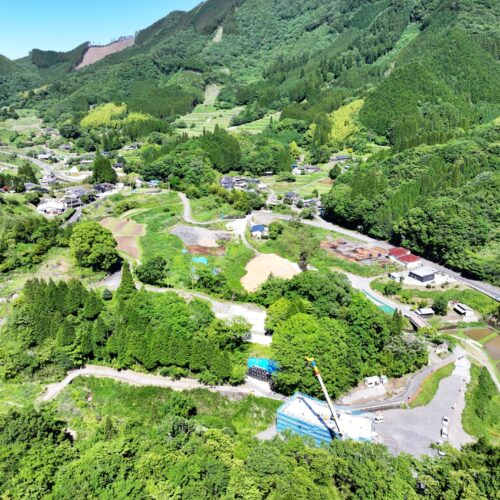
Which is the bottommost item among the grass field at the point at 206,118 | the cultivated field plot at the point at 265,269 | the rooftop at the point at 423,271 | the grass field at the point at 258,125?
the rooftop at the point at 423,271

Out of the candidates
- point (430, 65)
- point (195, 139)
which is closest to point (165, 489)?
point (195, 139)

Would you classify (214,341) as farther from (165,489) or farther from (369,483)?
(369,483)

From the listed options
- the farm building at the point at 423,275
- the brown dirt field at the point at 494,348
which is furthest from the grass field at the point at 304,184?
the brown dirt field at the point at 494,348

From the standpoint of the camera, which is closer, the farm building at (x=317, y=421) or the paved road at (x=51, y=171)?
the farm building at (x=317, y=421)

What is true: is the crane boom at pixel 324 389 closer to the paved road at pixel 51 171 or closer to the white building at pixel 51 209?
the white building at pixel 51 209

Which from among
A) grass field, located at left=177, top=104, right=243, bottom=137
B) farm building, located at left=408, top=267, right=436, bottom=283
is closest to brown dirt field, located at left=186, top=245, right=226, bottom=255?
farm building, located at left=408, top=267, right=436, bottom=283
